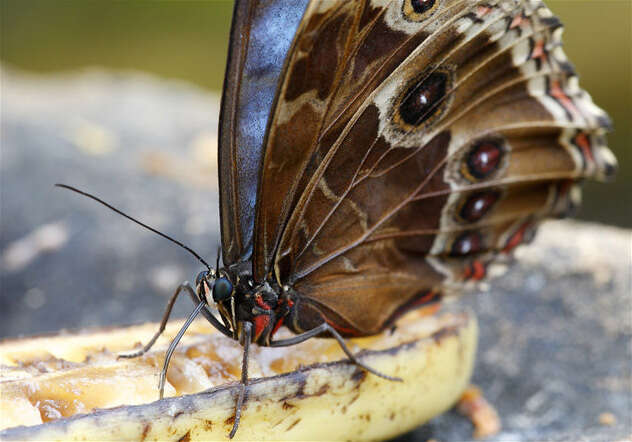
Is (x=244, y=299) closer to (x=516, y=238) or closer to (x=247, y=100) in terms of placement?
(x=247, y=100)

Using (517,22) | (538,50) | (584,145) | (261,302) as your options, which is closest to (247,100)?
(261,302)

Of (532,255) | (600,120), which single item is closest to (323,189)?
(600,120)

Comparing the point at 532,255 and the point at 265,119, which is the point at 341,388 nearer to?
the point at 265,119

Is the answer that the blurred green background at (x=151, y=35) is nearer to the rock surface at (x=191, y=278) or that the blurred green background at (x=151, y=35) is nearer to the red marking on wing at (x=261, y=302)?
the rock surface at (x=191, y=278)

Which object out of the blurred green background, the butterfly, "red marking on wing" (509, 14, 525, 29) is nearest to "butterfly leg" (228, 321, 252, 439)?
the butterfly

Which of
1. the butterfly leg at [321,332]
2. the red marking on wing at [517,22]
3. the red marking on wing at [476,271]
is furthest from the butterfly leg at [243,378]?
the red marking on wing at [517,22]
